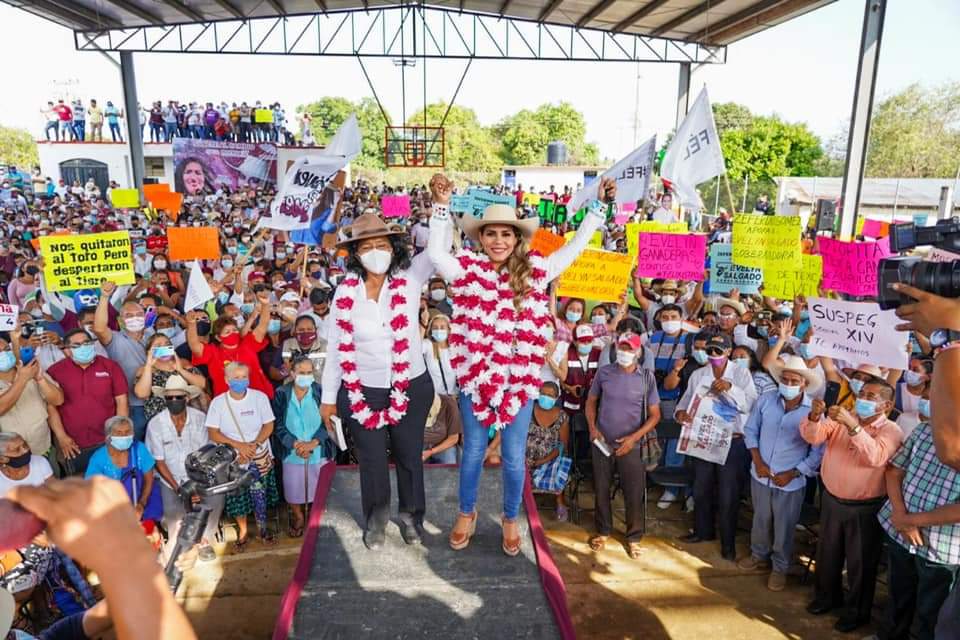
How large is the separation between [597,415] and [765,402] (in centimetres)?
142

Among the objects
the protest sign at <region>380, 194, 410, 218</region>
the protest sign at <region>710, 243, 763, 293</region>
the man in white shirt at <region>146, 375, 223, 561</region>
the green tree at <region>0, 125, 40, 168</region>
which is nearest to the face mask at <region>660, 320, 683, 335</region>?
the protest sign at <region>710, 243, 763, 293</region>

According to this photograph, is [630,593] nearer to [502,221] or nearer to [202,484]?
[502,221]

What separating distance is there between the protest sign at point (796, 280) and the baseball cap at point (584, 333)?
95.4 inches

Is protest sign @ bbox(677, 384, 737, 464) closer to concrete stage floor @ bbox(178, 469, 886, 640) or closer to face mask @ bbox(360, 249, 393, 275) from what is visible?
concrete stage floor @ bbox(178, 469, 886, 640)

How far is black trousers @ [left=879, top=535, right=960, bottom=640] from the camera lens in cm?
385

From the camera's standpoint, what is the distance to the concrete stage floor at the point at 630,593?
4.81m

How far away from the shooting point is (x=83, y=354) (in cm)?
556

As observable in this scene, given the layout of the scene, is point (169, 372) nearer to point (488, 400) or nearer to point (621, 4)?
point (488, 400)

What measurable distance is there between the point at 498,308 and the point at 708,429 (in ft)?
9.58

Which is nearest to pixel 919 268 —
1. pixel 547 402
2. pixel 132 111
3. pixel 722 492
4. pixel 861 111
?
pixel 722 492

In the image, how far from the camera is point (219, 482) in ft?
7.20

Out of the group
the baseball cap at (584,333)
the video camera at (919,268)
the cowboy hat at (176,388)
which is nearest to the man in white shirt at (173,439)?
the cowboy hat at (176,388)

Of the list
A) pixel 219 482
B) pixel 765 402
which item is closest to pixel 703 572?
pixel 765 402

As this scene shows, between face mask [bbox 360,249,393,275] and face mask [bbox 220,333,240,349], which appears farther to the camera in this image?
face mask [bbox 220,333,240,349]
